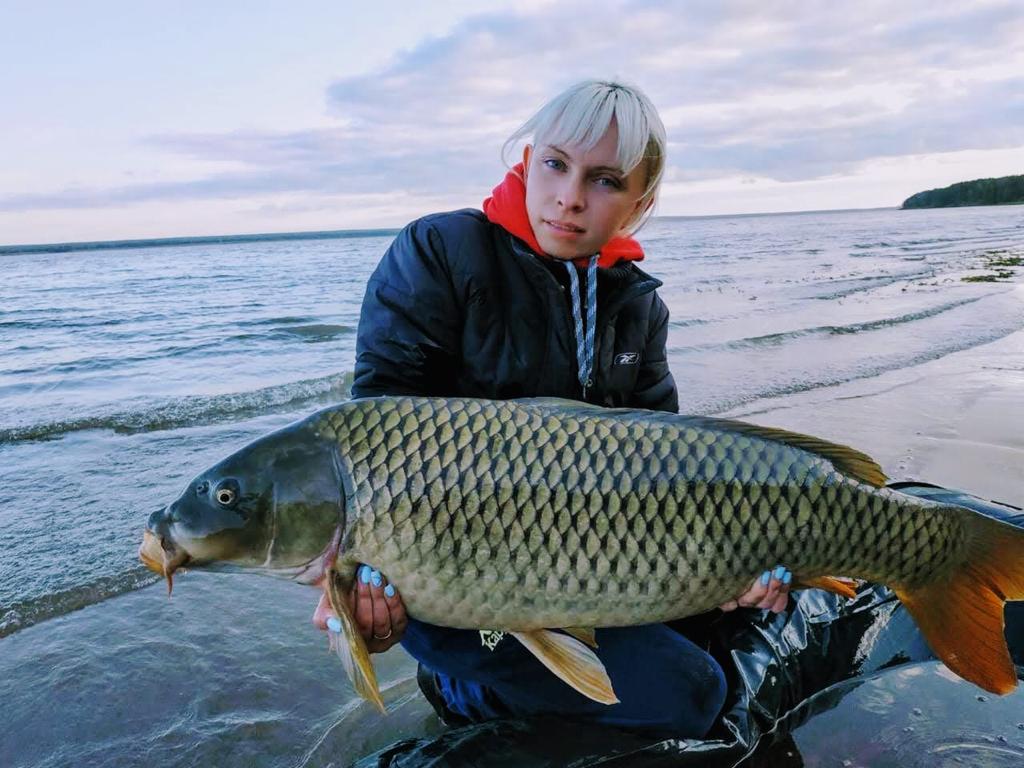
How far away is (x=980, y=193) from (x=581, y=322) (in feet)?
338

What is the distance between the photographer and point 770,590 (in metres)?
2.19

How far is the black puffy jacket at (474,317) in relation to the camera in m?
2.68

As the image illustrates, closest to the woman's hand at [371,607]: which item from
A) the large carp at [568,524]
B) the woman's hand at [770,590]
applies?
the large carp at [568,524]

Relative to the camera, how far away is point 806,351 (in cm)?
997

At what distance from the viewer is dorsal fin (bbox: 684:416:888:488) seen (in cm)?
221

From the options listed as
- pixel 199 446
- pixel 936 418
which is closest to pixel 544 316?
pixel 199 446

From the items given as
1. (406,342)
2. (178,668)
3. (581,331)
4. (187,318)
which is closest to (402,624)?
(406,342)

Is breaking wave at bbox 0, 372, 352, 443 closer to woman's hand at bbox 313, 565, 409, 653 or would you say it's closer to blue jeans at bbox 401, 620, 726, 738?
blue jeans at bbox 401, 620, 726, 738

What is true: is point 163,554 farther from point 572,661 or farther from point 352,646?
point 572,661

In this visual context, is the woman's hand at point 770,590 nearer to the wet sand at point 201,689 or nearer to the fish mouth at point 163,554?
the wet sand at point 201,689

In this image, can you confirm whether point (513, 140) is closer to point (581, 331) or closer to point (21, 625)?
point (581, 331)

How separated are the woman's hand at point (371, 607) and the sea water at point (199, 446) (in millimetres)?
865

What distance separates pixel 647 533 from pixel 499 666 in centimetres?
74

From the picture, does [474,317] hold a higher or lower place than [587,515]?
higher
